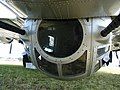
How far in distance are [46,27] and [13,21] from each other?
2.06 m

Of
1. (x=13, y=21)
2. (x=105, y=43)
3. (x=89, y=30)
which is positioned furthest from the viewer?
(x=13, y=21)

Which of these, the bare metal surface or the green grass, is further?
the green grass

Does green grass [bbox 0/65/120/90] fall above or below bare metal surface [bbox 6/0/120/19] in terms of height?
below

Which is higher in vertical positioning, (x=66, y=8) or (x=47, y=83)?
(x=66, y=8)

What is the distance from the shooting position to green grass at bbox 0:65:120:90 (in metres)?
6.07

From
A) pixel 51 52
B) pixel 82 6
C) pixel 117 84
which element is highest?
pixel 82 6

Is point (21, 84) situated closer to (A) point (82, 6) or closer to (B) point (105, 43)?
(B) point (105, 43)

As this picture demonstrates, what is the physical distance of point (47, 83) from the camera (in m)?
6.31

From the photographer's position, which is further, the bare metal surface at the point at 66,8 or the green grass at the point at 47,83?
the green grass at the point at 47,83

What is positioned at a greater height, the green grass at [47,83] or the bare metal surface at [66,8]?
the bare metal surface at [66,8]

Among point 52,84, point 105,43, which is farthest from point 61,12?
point 52,84

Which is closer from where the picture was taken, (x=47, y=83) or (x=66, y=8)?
(x=66, y=8)

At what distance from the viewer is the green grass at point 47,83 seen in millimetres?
6070

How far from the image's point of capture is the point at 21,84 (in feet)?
20.6
